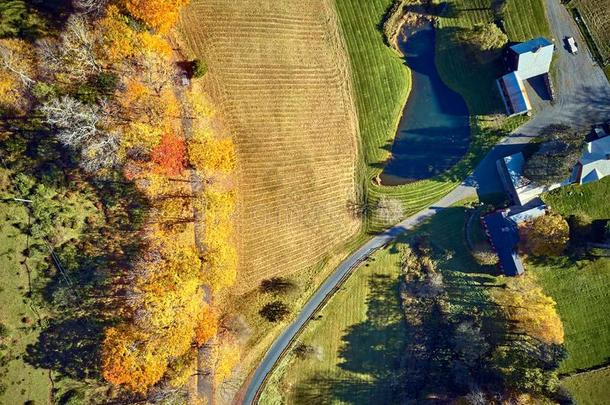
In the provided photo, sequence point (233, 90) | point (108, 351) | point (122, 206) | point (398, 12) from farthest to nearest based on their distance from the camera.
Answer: point (398, 12)
point (233, 90)
point (122, 206)
point (108, 351)

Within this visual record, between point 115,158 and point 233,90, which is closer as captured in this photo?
point 115,158

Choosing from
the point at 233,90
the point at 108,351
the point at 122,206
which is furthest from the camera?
the point at 233,90

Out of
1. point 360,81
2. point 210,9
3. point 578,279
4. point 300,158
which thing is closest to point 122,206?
point 300,158

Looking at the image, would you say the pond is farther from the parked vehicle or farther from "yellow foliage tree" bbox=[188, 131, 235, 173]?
"yellow foliage tree" bbox=[188, 131, 235, 173]

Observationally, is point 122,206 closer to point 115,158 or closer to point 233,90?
point 115,158

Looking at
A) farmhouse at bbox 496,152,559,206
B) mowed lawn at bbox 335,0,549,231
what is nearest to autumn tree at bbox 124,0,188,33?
mowed lawn at bbox 335,0,549,231
